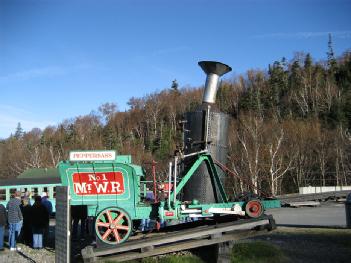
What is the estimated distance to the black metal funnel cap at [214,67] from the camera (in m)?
10.0

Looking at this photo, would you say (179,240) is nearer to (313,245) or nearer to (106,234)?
(106,234)

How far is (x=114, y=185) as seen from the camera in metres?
8.85

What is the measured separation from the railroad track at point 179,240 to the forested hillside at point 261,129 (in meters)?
22.7

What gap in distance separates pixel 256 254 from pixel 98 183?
3.56 metres

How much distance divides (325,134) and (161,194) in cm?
4478

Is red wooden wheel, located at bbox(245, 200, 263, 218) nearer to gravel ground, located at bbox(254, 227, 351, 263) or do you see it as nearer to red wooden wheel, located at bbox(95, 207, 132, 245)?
gravel ground, located at bbox(254, 227, 351, 263)

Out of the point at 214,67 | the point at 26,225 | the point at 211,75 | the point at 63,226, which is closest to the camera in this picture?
the point at 63,226

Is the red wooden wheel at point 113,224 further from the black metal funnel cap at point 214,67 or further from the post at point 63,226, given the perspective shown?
the black metal funnel cap at point 214,67

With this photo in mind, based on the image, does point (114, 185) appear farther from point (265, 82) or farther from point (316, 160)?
point (265, 82)

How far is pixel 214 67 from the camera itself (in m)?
10.0

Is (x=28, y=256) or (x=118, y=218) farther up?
(x=118, y=218)

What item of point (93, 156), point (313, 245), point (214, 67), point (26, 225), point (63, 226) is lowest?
point (313, 245)

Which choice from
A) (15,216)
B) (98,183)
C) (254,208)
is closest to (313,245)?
(254,208)

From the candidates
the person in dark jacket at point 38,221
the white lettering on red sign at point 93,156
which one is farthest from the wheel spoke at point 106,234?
the person in dark jacket at point 38,221
